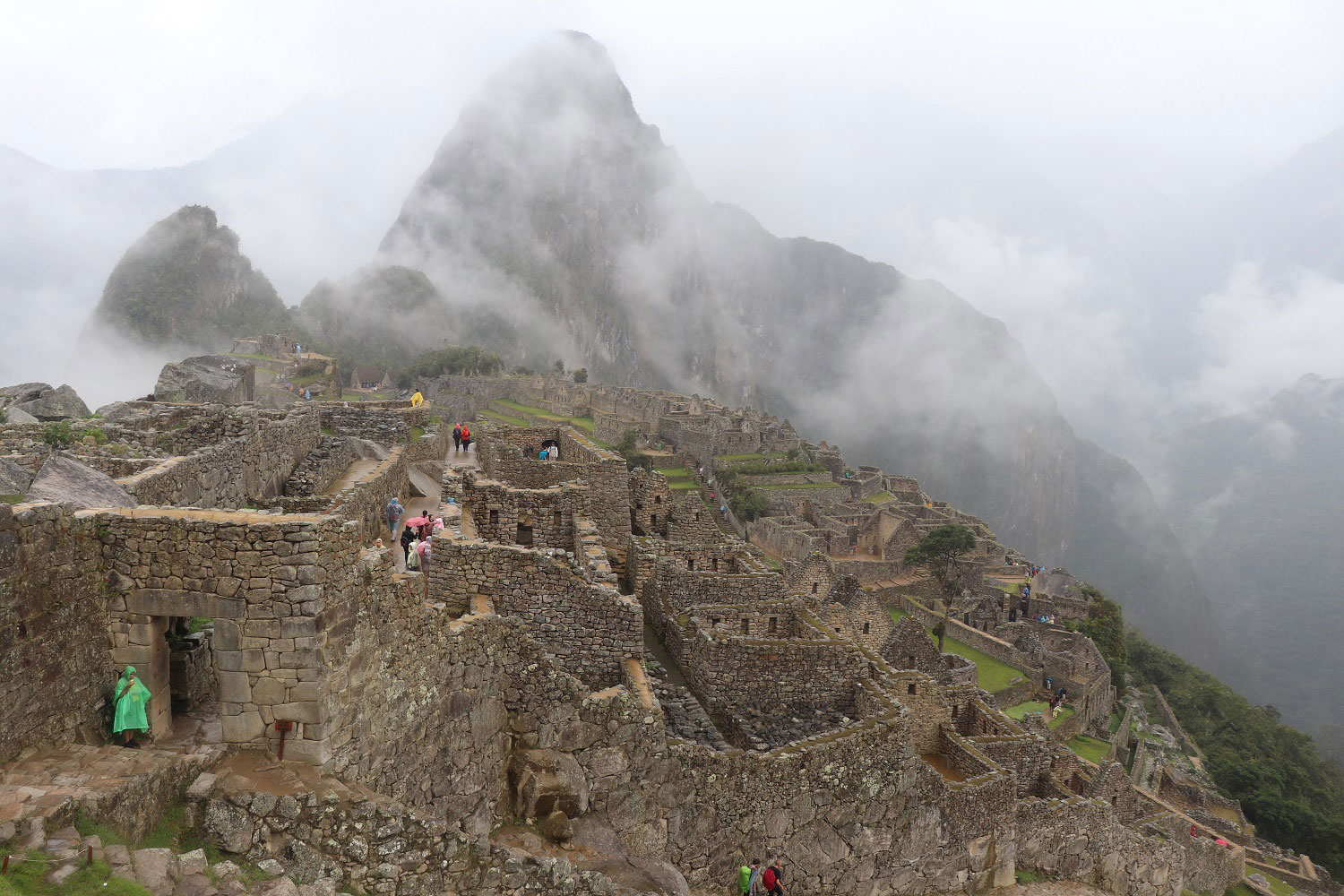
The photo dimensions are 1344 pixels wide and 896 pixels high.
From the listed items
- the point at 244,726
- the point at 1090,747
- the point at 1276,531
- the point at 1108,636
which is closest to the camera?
the point at 244,726

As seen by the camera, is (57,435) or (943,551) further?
(943,551)

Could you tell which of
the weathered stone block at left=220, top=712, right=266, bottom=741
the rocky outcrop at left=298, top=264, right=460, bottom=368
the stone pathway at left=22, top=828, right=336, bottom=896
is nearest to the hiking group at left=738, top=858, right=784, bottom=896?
the stone pathway at left=22, top=828, right=336, bottom=896

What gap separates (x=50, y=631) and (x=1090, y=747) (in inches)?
1272

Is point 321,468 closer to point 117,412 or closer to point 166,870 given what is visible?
point 117,412

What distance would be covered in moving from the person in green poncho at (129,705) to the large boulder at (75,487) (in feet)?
4.77

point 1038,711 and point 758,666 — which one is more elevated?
point 758,666

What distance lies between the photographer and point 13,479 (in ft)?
21.2

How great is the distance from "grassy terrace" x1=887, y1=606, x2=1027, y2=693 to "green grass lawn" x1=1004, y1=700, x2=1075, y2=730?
62 cm

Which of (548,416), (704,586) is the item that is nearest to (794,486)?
(548,416)

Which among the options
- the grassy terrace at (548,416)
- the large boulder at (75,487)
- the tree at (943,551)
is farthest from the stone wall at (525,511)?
the grassy terrace at (548,416)

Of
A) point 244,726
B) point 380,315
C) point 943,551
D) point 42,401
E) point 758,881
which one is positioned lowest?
point 943,551

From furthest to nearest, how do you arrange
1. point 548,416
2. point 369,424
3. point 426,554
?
point 548,416, point 369,424, point 426,554

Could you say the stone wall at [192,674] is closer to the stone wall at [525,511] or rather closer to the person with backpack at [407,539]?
the person with backpack at [407,539]

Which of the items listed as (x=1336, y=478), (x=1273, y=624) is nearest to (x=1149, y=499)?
(x=1336, y=478)
